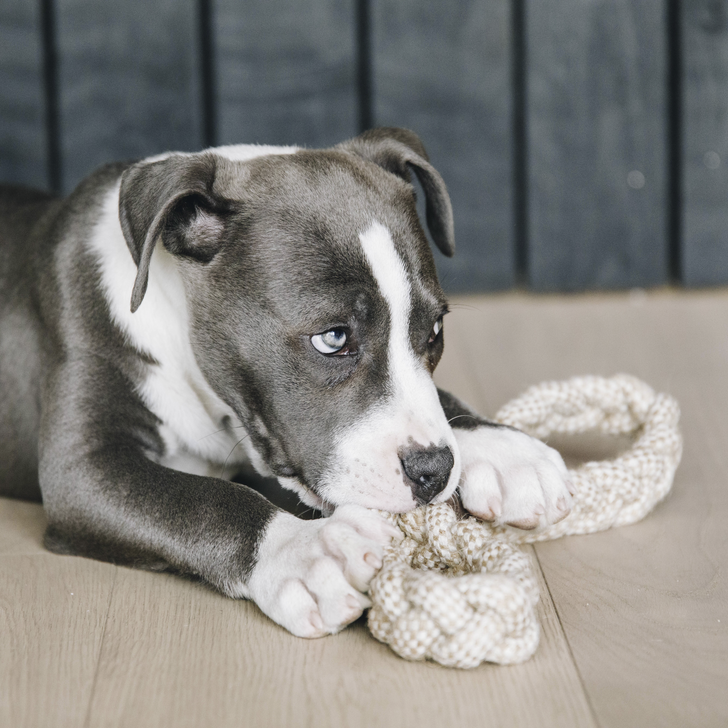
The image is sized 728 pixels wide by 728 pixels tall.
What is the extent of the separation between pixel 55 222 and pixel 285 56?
179 centimetres

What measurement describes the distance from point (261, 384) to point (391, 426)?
0.92 feet

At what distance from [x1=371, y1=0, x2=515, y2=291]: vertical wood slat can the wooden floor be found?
195cm

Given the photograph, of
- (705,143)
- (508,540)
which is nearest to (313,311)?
(508,540)

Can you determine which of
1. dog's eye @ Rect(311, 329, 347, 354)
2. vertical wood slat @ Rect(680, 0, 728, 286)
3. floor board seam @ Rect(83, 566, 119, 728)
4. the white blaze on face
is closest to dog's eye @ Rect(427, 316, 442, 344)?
the white blaze on face

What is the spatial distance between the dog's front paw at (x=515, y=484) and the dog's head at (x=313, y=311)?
0.12 meters

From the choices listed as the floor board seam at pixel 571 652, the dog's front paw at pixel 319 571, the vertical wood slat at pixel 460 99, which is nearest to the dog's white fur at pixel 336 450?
the dog's front paw at pixel 319 571

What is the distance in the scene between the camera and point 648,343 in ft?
11.5

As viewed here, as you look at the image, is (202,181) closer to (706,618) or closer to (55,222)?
(55,222)

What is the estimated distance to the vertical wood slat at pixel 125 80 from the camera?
373 cm

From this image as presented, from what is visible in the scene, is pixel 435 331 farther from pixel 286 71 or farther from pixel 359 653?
pixel 286 71

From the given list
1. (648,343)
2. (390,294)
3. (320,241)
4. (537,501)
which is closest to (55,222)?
(320,241)

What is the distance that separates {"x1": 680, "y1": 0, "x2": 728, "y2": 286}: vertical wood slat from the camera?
3.87 metres

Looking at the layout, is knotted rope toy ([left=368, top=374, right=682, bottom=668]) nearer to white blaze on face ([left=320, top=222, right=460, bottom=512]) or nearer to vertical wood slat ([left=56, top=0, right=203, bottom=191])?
white blaze on face ([left=320, top=222, right=460, bottom=512])

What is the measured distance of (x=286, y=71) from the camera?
12.6 feet
